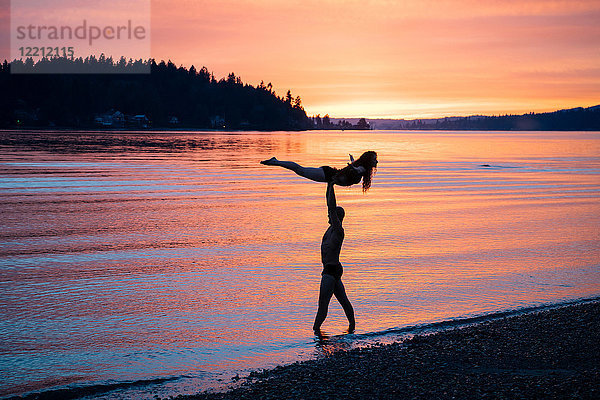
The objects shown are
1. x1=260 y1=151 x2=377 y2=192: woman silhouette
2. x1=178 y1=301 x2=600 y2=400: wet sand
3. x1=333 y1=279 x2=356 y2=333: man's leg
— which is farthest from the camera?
x1=333 y1=279 x2=356 y2=333: man's leg

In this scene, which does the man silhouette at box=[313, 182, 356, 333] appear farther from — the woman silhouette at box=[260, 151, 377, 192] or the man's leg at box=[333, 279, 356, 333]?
the woman silhouette at box=[260, 151, 377, 192]

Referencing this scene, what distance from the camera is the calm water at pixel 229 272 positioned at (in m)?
8.98

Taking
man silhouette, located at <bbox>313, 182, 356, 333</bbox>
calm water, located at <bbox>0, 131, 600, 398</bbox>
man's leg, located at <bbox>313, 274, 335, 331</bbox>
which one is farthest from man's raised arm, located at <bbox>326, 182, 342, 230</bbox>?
calm water, located at <bbox>0, 131, 600, 398</bbox>

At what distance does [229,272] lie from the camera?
14.0 meters

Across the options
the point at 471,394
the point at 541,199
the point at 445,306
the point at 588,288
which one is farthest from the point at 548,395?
the point at 541,199

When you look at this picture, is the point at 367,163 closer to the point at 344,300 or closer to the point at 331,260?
the point at 331,260

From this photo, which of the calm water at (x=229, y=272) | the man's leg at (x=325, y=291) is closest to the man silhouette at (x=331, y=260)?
the man's leg at (x=325, y=291)

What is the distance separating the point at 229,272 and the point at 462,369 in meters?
7.34

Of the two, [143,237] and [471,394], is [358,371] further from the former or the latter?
[143,237]

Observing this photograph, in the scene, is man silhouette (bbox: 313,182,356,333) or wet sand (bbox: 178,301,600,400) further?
man silhouette (bbox: 313,182,356,333)

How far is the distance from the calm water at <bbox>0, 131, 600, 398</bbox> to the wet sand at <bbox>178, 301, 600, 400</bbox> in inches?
37.6

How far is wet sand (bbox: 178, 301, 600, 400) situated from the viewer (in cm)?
688

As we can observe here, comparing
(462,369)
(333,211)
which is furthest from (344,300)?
(462,369)

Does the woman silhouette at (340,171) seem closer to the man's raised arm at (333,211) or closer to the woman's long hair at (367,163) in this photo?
the woman's long hair at (367,163)
